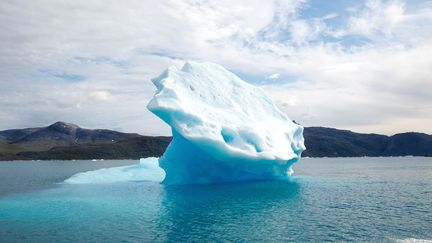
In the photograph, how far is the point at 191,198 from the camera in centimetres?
3023

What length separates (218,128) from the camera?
3466 cm

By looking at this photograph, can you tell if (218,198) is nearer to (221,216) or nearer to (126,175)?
(221,216)

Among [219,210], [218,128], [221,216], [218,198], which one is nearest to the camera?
[221,216]

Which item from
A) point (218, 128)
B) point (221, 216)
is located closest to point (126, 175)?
point (218, 128)

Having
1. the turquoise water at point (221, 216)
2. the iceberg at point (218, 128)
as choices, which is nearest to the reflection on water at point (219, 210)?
the turquoise water at point (221, 216)

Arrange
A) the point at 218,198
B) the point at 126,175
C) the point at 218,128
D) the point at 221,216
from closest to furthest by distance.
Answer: the point at 221,216
the point at 218,198
the point at 218,128
the point at 126,175

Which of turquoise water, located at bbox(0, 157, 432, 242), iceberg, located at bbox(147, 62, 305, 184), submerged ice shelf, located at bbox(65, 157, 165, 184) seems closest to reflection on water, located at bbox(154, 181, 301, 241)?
turquoise water, located at bbox(0, 157, 432, 242)

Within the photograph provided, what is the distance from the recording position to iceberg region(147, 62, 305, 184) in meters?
34.2

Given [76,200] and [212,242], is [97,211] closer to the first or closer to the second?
[76,200]

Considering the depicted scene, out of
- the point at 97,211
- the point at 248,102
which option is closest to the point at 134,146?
the point at 248,102

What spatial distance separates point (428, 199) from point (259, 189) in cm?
1362

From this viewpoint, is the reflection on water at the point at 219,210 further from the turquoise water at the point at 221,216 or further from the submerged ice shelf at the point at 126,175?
the submerged ice shelf at the point at 126,175

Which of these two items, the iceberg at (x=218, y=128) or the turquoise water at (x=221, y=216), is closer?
the turquoise water at (x=221, y=216)

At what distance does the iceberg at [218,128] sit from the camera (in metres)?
34.2
